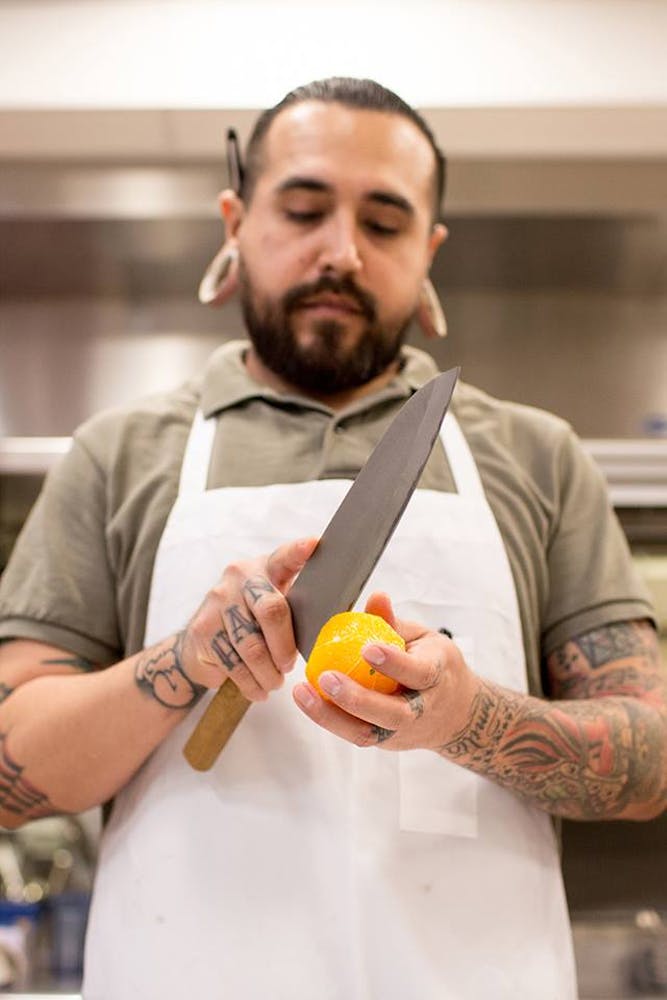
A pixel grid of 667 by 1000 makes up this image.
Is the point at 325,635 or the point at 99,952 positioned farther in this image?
the point at 99,952

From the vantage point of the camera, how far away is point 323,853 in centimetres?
86

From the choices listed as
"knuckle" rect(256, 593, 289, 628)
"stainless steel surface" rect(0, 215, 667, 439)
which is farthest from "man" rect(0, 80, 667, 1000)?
"stainless steel surface" rect(0, 215, 667, 439)

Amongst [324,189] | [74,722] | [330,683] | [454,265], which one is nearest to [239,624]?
[330,683]

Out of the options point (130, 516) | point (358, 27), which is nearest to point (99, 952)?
point (130, 516)

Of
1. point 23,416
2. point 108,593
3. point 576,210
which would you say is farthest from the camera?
point 23,416

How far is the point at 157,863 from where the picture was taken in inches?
34.8

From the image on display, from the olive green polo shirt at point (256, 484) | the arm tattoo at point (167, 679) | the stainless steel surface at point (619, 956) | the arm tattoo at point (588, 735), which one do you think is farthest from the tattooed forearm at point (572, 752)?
the stainless steel surface at point (619, 956)

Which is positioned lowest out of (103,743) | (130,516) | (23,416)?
(23,416)

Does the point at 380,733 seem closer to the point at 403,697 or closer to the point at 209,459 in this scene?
the point at 403,697

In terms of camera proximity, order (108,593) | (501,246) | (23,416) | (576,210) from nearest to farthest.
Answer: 1. (108,593)
2. (576,210)
3. (501,246)
4. (23,416)

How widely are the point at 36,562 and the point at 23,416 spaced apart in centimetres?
106

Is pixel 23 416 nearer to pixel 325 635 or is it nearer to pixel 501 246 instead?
pixel 501 246

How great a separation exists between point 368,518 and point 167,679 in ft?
0.81

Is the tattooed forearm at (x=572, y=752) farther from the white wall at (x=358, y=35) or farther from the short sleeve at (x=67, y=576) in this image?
the white wall at (x=358, y=35)
